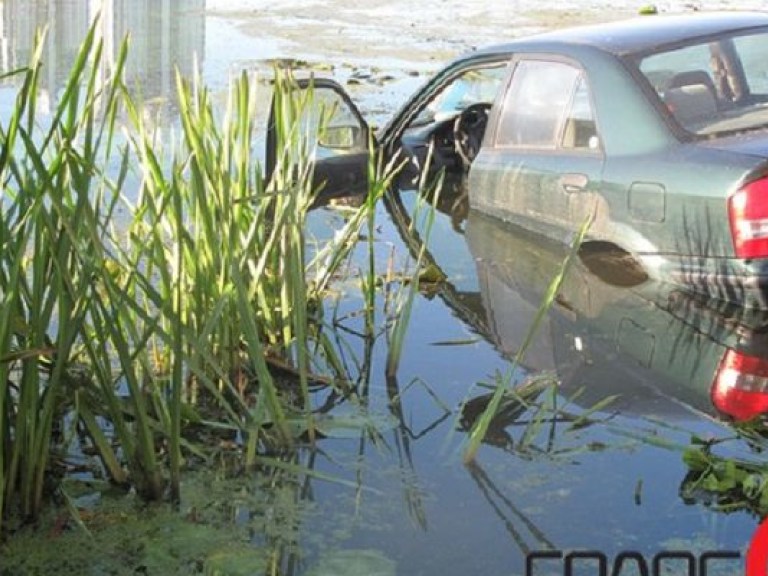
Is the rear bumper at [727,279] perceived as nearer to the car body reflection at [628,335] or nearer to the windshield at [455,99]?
the car body reflection at [628,335]

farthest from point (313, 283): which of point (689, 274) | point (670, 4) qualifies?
point (670, 4)

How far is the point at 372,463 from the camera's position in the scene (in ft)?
14.4

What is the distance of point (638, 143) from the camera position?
243 inches

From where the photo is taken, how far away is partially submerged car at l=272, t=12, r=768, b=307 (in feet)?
18.7

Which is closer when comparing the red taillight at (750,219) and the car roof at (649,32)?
the red taillight at (750,219)

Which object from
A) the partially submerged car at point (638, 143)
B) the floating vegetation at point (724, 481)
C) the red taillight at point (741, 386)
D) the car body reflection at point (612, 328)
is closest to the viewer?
the floating vegetation at point (724, 481)

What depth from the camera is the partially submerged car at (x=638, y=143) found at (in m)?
5.69

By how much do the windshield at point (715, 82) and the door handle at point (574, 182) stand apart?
0.51 m

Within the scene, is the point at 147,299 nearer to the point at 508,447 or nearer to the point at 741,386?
the point at 508,447

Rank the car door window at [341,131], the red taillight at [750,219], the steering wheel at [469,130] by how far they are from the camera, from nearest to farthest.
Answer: the red taillight at [750,219]
the car door window at [341,131]
the steering wheel at [469,130]

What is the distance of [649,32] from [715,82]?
1.30ft

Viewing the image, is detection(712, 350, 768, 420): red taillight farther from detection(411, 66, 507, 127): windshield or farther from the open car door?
detection(411, 66, 507, 127): windshield

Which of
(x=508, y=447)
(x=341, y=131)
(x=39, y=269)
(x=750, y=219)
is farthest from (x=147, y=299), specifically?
(x=341, y=131)

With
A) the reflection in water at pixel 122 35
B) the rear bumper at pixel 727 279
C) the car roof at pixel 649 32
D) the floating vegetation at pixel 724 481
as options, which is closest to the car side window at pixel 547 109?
the car roof at pixel 649 32
